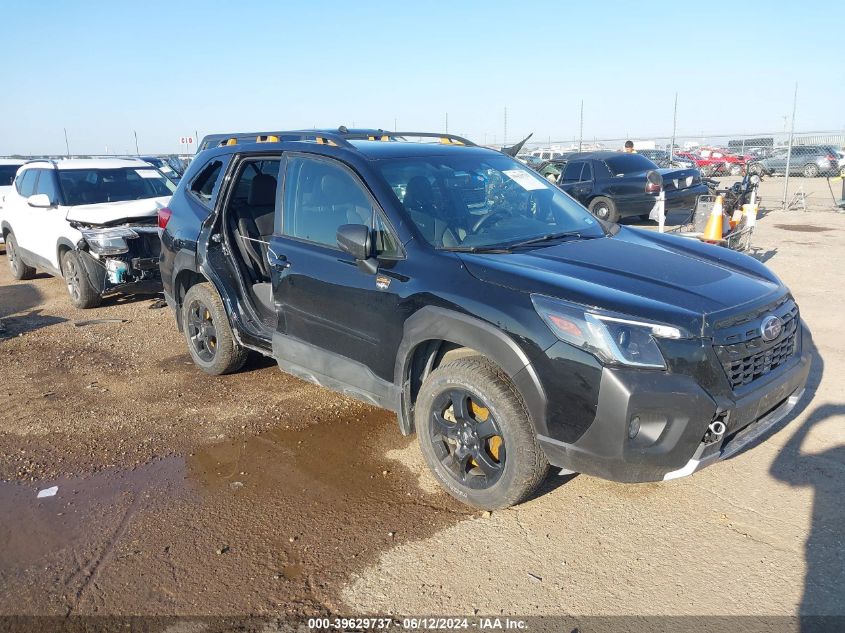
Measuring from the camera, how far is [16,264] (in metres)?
10.2

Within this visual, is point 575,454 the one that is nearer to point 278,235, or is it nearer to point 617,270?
point 617,270

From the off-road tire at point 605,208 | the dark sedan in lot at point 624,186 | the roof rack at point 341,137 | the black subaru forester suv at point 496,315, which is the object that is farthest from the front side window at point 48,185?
the off-road tire at point 605,208

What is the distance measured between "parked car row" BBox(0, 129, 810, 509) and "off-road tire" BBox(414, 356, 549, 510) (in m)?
0.01

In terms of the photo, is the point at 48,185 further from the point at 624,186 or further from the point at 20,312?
the point at 624,186

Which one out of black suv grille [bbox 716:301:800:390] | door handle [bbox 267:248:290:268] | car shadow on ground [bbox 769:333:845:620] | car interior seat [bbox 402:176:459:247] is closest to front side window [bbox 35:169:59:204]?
door handle [bbox 267:248:290:268]

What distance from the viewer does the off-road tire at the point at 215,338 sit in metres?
5.25

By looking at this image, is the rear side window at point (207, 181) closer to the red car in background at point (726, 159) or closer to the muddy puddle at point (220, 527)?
the muddy puddle at point (220, 527)

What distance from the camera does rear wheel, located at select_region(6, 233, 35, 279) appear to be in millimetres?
9957

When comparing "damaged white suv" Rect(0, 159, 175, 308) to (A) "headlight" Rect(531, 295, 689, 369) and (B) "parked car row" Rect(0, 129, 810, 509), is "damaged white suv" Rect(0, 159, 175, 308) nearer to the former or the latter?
(B) "parked car row" Rect(0, 129, 810, 509)

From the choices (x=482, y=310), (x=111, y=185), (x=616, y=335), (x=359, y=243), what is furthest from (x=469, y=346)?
(x=111, y=185)

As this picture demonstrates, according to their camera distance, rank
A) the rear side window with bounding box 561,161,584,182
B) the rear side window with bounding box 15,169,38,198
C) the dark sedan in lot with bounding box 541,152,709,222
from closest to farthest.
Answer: the rear side window with bounding box 15,169,38,198 < the dark sedan in lot with bounding box 541,152,709,222 < the rear side window with bounding box 561,161,584,182

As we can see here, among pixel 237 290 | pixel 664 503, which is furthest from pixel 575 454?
pixel 237 290

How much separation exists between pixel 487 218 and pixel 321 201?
109 centimetres

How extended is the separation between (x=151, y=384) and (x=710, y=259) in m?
4.40
